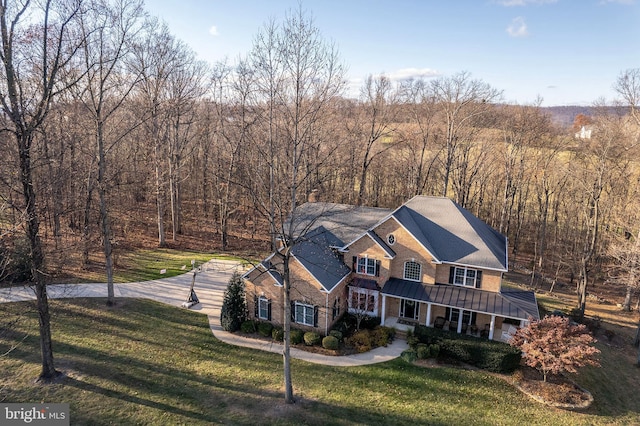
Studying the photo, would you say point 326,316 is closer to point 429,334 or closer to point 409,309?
point 429,334

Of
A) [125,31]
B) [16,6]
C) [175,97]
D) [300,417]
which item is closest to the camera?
[16,6]

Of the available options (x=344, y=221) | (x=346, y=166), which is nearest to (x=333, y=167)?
(x=346, y=166)

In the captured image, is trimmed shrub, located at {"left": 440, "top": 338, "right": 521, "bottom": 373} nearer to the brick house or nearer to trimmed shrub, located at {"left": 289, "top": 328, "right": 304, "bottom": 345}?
the brick house

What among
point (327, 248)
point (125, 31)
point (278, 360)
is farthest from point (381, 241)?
point (125, 31)

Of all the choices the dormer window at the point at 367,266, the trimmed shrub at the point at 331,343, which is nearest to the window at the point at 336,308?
the trimmed shrub at the point at 331,343

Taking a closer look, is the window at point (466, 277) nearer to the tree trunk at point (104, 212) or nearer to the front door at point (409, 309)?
the front door at point (409, 309)

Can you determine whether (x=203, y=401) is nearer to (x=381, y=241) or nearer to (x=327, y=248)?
(x=327, y=248)

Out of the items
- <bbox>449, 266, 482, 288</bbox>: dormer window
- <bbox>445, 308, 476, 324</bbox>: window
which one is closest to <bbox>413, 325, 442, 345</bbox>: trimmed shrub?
<bbox>445, 308, 476, 324</bbox>: window
